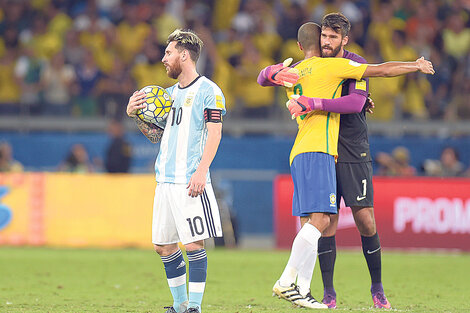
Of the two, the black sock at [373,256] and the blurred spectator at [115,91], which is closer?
the black sock at [373,256]

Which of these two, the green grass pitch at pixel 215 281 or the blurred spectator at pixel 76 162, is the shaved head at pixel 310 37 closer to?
the green grass pitch at pixel 215 281

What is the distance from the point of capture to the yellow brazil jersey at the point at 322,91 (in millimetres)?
7262

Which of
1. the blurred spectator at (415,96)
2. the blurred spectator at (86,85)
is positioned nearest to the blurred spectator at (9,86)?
the blurred spectator at (86,85)

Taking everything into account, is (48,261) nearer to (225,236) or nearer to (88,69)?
(225,236)

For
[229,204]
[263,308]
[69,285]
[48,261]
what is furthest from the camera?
[229,204]

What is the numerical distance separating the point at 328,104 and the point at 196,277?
1852 millimetres

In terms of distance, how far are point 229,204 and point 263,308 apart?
897cm

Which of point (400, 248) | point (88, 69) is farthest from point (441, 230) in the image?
point (88, 69)

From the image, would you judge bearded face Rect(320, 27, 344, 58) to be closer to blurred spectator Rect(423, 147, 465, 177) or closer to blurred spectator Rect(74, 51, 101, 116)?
blurred spectator Rect(423, 147, 465, 177)

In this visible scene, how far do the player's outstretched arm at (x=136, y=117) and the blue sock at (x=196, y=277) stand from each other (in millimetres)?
1089

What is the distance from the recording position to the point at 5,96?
18.0 metres

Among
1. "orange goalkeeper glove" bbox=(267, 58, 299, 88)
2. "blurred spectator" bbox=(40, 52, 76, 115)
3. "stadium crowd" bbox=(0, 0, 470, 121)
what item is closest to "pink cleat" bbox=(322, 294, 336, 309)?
"orange goalkeeper glove" bbox=(267, 58, 299, 88)

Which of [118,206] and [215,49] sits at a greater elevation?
[215,49]

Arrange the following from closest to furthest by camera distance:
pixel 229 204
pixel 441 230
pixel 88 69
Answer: pixel 441 230 < pixel 229 204 < pixel 88 69
